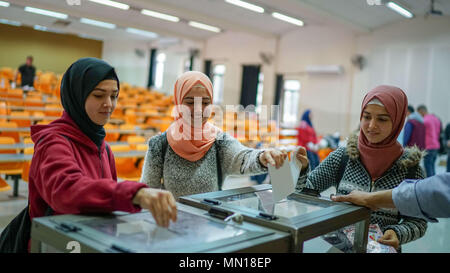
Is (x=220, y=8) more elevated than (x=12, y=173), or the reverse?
(x=220, y=8)

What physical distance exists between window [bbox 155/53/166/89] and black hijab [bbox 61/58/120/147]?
18190 millimetres

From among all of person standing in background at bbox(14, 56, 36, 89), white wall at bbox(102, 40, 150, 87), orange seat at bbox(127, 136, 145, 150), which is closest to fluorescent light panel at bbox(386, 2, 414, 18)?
orange seat at bbox(127, 136, 145, 150)

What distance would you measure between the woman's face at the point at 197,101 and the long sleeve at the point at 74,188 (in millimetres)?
811

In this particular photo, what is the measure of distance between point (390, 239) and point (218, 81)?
52.3 feet

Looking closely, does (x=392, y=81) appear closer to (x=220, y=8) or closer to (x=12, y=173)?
(x=220, y=8)

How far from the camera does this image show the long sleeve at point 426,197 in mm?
1223

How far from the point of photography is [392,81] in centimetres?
1164

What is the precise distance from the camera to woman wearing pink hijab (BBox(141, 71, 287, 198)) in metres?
1.85

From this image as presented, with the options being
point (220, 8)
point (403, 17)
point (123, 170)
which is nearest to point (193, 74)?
point (123, 170)

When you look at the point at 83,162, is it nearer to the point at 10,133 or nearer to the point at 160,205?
the point at 160,205

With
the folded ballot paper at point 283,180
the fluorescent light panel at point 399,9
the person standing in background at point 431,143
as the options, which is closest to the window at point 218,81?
the fluorescent light panel at point 399,9

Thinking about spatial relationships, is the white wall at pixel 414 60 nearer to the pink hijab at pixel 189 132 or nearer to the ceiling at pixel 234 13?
the ceiling at pixel 234 13

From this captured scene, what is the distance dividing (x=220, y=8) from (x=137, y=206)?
11286 millimetres

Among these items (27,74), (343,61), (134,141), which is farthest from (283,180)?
(343,61)
